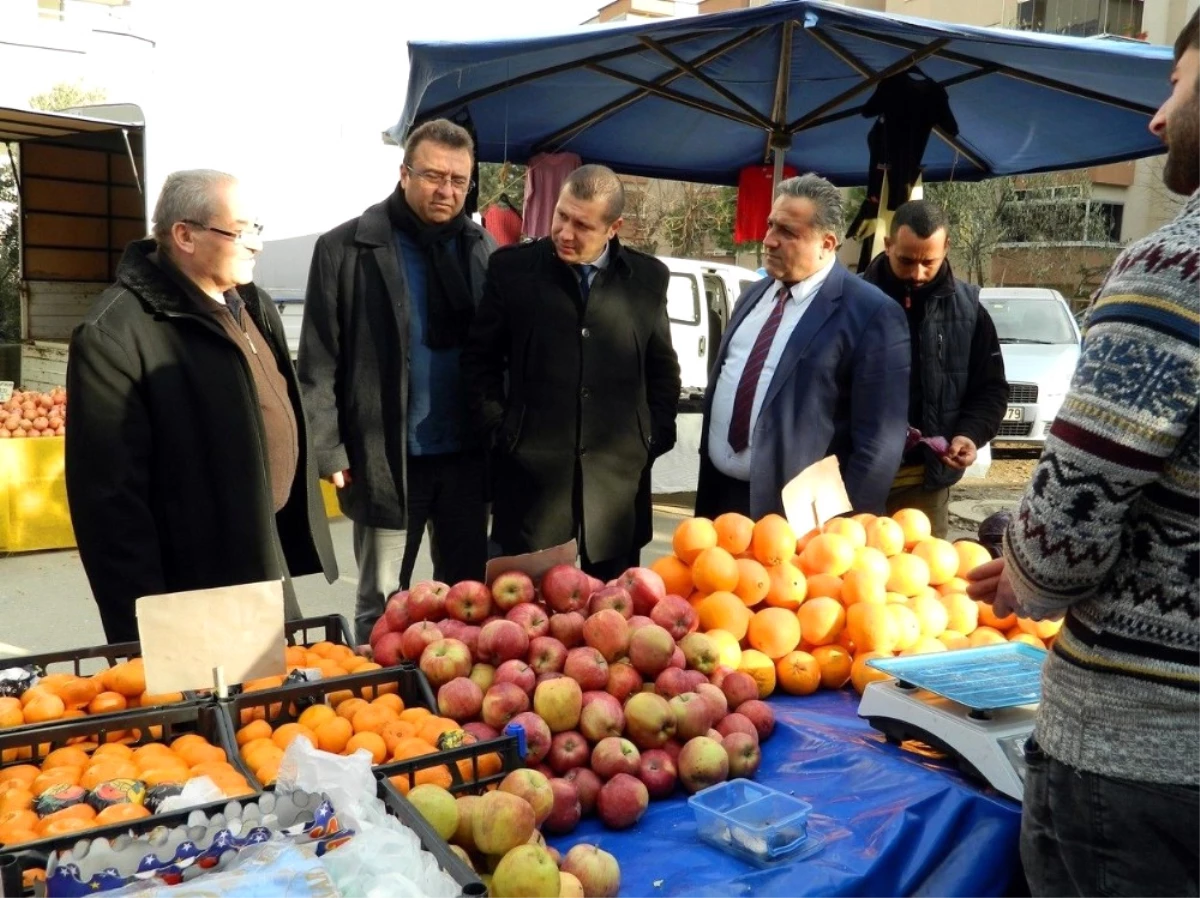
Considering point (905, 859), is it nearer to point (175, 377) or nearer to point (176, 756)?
point (176, 756)

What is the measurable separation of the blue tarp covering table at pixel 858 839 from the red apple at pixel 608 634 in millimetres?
299

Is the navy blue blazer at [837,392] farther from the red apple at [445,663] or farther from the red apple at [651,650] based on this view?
the red apple at [445,663]

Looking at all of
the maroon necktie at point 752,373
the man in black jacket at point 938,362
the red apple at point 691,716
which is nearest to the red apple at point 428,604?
the red apple at point 691,716

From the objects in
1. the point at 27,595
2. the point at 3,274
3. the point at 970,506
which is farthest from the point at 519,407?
the point at 3,274

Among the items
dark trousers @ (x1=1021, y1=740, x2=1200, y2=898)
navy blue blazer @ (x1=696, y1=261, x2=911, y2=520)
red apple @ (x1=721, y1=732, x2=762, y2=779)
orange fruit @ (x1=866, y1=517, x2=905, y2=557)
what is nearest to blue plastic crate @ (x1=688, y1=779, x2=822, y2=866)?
red apple @ (x1=721, y1=732, x2=762, y2=779)

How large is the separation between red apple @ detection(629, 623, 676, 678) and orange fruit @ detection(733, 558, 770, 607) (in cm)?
39

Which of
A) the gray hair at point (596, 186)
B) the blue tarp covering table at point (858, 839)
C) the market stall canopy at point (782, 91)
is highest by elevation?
the market stall canopy at point (782, 91)

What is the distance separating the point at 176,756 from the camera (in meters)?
1.55

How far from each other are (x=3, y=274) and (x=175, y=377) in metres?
15.5

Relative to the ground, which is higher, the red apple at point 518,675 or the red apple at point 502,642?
the red apple at point 502,642

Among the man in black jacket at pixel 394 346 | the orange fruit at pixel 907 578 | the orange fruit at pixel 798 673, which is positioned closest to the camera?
the orange fruit at pixel 798 673

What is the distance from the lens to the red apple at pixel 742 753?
1800 mm

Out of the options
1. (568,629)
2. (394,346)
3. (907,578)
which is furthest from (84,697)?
(907,578)

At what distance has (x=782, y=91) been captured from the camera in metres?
5.43
